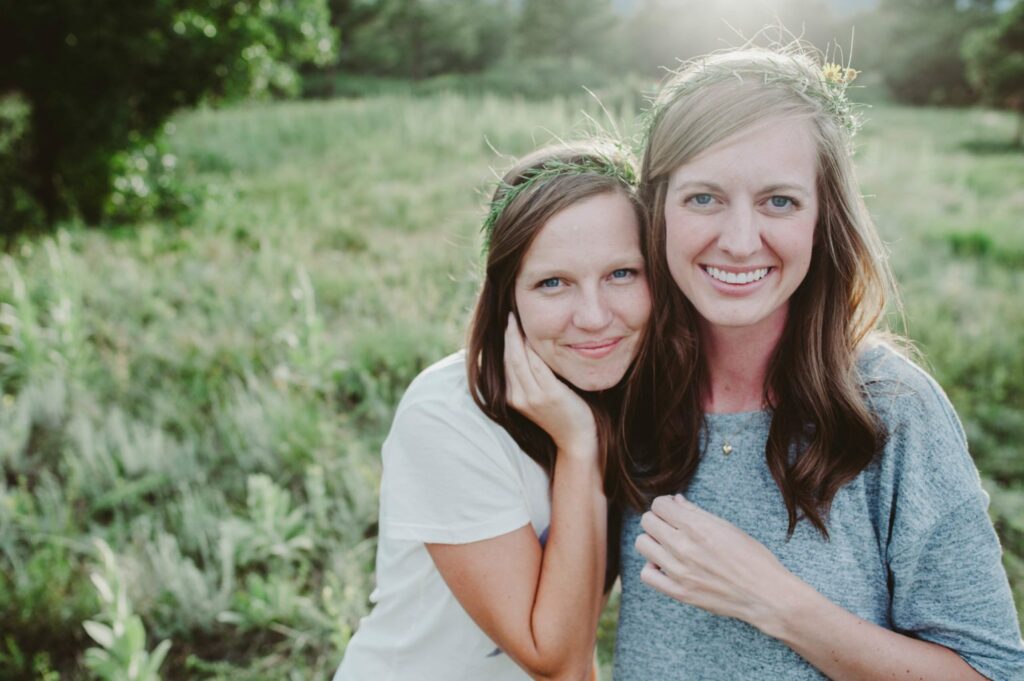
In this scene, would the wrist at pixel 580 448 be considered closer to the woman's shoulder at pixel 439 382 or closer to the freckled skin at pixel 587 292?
the freckled skin at pixel 587 292

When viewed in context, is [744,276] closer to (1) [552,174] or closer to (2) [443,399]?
(1) [552,174]

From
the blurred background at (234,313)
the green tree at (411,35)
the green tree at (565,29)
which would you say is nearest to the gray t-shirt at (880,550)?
the blurred background at (234,313)

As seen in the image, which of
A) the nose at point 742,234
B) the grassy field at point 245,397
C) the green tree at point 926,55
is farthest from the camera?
the green tree at point 926,55

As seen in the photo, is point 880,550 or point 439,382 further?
point 439,382

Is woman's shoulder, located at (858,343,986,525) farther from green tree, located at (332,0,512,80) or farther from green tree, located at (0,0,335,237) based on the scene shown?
green tree, located at (332,0,512,80)

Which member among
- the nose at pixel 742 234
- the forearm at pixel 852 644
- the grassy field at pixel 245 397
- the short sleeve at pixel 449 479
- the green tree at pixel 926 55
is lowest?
the grassy field at pixel 245 397

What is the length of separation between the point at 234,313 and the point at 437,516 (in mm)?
4811

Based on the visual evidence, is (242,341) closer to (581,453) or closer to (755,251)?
(581,453)

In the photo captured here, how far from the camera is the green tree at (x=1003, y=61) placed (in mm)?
20469

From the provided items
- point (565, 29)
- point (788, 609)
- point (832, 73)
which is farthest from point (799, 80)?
point (565, 29)

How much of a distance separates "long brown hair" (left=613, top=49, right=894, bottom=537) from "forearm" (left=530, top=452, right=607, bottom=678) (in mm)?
205

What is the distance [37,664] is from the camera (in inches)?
126

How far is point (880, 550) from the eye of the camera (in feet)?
5.75

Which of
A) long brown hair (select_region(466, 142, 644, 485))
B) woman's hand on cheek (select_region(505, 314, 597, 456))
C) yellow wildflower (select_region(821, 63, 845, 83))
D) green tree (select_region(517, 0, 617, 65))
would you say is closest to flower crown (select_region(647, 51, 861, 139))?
yellow wildflower (select_region(821, 63, 845, 83))
